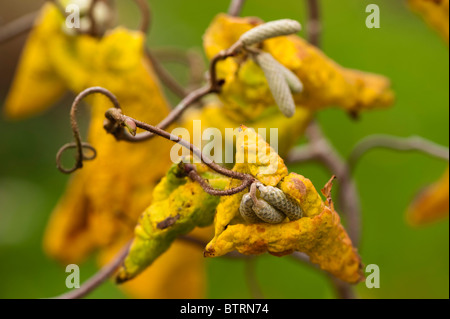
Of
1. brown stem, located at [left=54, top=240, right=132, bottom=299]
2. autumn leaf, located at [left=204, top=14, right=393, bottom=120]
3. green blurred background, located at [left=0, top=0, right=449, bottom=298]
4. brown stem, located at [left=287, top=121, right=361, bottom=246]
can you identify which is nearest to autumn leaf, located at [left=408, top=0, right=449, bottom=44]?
autumn leaf, located at [left=204, top=14, right=393, bottom=120]

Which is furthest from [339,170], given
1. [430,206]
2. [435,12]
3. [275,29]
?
[275,29]

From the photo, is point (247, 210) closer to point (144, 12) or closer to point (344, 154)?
point (144, 12)

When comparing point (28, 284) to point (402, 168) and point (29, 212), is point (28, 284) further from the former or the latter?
point (402, 168)

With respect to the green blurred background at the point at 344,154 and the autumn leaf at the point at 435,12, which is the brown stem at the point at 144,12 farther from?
the green blurred background at the point at 344,154

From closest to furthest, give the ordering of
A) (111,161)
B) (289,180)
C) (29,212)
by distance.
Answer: (289,180) < (111,161) < (29,212)

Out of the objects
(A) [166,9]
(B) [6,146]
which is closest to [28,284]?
(B) [6,146]

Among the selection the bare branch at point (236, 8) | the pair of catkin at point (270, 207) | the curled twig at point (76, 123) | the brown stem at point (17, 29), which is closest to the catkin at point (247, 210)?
the pair of catkin at point (270, 207)

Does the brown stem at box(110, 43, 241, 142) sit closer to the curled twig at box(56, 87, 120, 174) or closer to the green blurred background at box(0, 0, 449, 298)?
the curled twig at box(56, 87, 120, 174)
